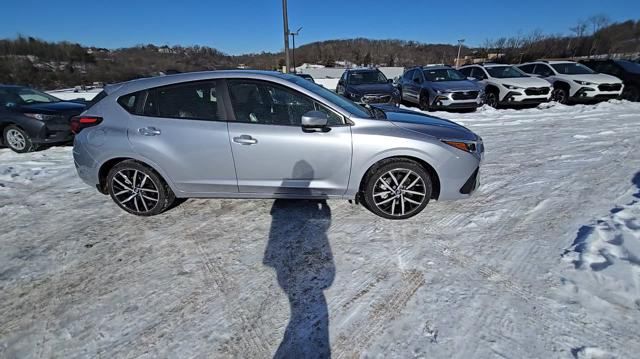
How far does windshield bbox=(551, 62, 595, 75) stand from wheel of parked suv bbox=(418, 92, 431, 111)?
5.94m

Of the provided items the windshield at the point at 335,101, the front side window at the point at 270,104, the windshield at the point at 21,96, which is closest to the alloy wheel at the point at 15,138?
the windshield at the point at 21,96

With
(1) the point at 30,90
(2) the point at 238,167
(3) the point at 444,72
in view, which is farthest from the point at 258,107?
(3) the point at 444,72

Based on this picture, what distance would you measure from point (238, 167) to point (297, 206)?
891 millimetres

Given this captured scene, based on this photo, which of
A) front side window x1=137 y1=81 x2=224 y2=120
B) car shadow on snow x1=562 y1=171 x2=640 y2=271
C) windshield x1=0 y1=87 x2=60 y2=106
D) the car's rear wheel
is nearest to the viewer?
car shadow on snow x1=562 y1=171 x2=640 y2=271

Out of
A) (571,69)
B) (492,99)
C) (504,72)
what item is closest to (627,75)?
Result: (571,69)

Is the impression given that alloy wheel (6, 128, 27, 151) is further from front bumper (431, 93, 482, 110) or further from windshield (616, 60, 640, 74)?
windshield (616, 60, 640, 74)

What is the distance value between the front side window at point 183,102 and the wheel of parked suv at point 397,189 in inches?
72.4

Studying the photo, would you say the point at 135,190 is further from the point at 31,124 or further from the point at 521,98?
the point at 521,98

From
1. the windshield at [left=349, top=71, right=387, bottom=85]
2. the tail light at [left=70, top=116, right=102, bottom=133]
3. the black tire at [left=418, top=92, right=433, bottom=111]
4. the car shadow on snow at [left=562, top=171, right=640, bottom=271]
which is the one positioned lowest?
the car shadow on snow at [left=562, top=171, right=640, bottom=271]

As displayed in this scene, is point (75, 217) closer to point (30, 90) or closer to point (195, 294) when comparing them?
point (195, 294)

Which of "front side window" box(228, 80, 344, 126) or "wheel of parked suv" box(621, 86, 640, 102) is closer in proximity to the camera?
"front side window" box(228, 80, 344, 126)

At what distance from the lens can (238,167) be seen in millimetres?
3385

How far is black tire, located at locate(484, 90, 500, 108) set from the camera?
1151cm

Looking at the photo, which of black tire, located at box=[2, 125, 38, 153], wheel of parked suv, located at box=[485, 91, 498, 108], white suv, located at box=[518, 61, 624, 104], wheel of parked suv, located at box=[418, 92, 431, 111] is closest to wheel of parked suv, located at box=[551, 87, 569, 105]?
white suv, located at box=[518, 61, 624, 104]
